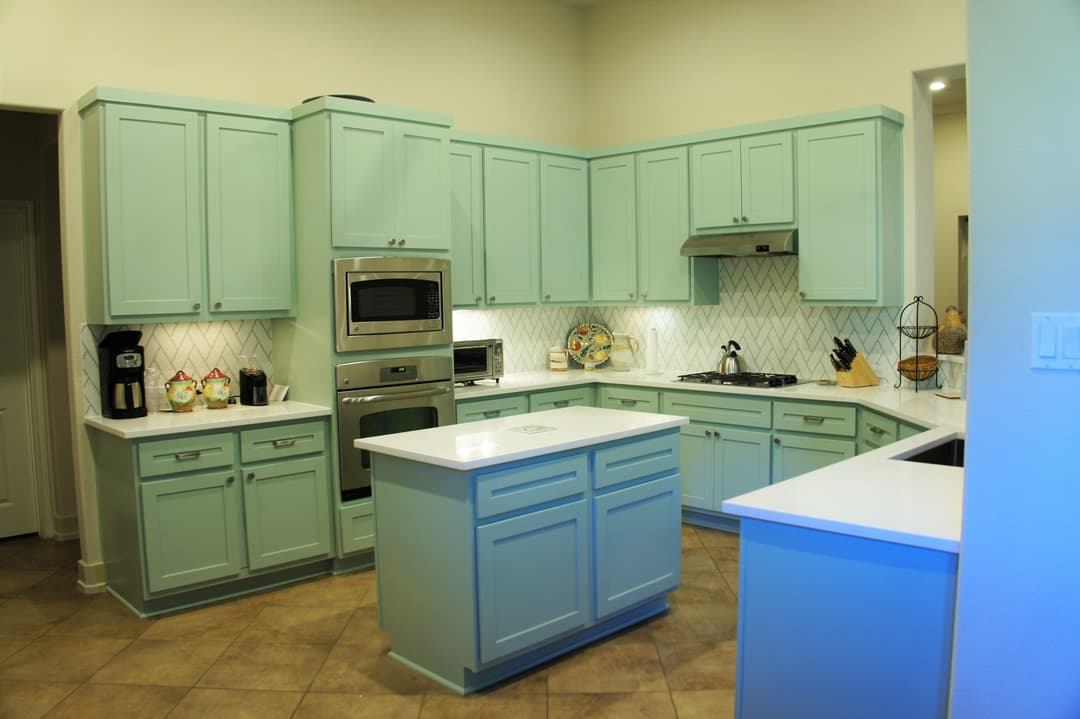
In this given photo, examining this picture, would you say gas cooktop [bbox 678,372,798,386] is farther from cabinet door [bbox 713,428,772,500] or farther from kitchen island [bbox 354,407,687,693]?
kitchen island [bbox 354,407,687,693]

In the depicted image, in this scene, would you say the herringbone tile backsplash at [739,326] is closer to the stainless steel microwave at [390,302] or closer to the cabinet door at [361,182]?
the stainless steel microwave at [390,302]

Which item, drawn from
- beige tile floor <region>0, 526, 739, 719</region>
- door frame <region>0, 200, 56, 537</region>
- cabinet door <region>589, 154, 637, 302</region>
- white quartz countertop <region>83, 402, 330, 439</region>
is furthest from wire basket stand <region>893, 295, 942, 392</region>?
door frame <region>0, 200, 56, 537</region>

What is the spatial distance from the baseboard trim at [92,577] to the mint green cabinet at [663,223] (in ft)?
11.7

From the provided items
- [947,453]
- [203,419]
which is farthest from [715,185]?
[203,419]

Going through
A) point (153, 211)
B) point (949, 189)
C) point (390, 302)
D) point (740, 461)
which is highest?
point (949, 189)

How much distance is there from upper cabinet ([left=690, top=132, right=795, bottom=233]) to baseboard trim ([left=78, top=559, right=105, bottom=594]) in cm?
388

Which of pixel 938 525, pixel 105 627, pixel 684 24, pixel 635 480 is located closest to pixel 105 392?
pixel 105 627

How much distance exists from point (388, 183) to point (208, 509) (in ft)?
6.16

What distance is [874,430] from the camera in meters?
4.39

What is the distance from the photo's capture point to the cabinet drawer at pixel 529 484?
3.05m

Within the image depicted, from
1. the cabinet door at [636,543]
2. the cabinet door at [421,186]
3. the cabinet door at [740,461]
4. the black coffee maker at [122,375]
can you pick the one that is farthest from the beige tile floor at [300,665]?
the cabinet door at [421,186]

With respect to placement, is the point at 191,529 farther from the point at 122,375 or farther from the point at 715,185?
the point at 715,185

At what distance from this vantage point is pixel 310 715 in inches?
120

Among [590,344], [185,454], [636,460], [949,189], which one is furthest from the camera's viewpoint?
[949,189]
